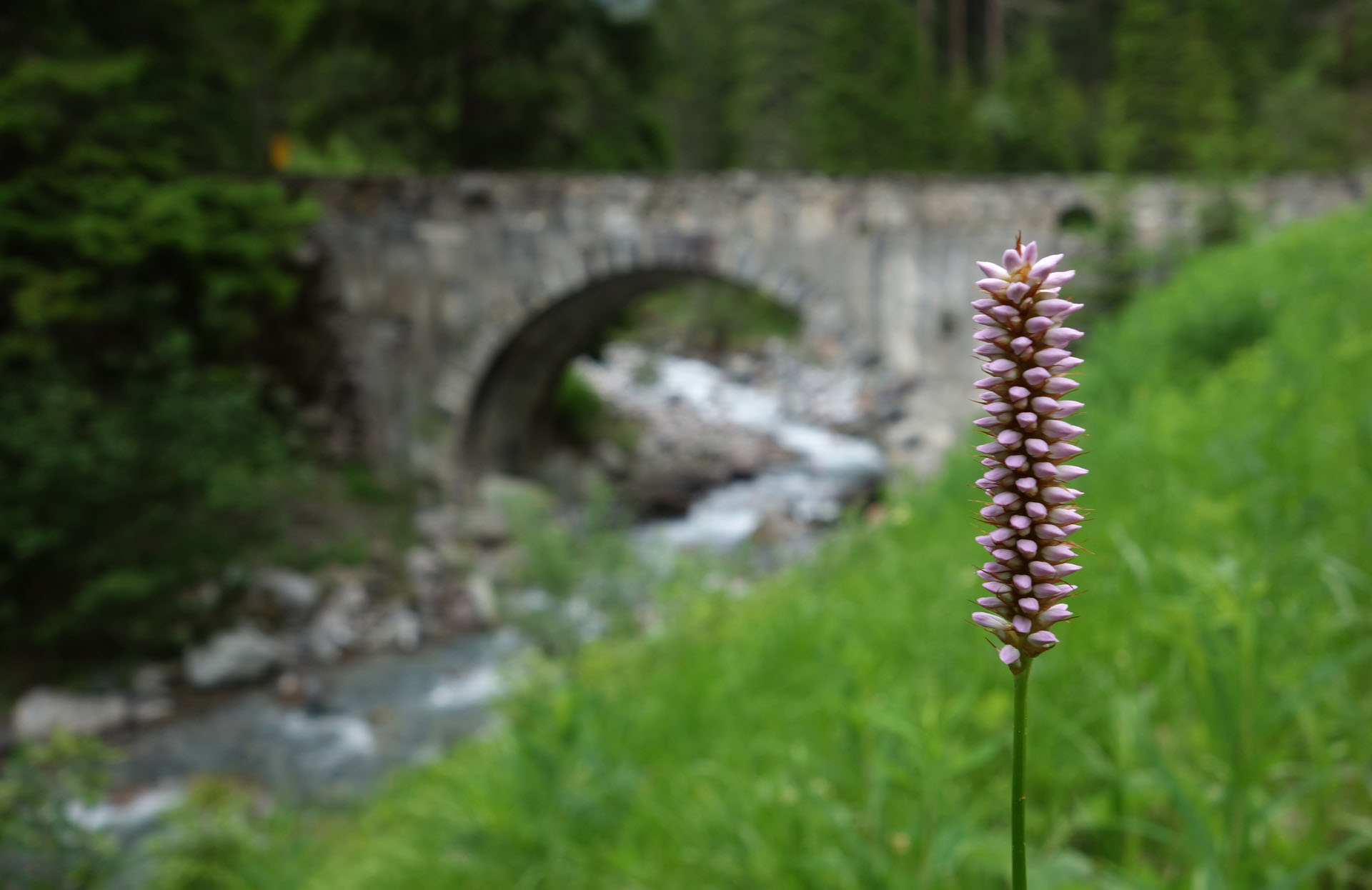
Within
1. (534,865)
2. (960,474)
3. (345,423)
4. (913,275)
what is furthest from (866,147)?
(534,865)

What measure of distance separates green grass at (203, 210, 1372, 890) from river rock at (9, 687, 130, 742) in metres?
5.07

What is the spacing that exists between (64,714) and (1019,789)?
404 inches

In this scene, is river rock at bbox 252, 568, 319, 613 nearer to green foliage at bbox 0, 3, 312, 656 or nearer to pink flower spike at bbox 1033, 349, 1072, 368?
green foliage at bbox 0, 3, 312, 656

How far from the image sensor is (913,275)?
1212 cm

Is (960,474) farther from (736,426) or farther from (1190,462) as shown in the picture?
(736,426)

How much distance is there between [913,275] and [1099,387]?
5.86 metres

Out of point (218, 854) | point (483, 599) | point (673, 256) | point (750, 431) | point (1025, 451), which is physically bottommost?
point (483, 599)

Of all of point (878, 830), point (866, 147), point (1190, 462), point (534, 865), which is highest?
point (866, 147)

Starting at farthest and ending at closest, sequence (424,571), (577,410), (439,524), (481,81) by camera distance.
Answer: (577,410) < (439,524) < (481,81) < (424,571)

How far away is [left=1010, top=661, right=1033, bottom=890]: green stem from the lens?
1.41 ft

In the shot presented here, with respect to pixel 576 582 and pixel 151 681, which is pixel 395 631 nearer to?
pixel 151 681

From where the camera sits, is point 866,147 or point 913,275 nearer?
point 913,275

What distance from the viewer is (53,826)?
3.93 metres

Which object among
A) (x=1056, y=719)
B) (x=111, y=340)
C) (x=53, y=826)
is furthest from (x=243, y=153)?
(x=1056, y=719)
